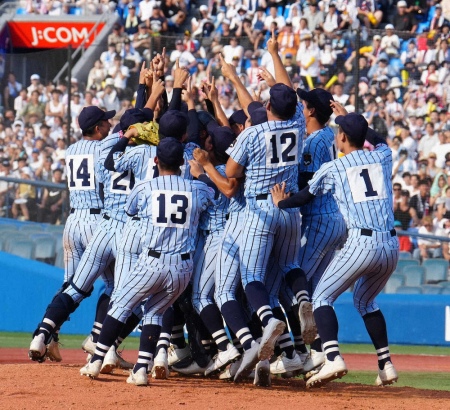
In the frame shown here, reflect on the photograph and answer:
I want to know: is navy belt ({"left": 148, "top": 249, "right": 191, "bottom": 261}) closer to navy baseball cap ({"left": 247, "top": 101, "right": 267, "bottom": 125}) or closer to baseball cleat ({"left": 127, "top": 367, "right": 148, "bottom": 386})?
baseball cleat ({"left": 127, "top": 367, "right": 148, "bottom": 386})

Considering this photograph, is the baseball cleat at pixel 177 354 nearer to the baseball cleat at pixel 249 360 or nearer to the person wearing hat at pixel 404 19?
the baseball cleat at pixel 249 360

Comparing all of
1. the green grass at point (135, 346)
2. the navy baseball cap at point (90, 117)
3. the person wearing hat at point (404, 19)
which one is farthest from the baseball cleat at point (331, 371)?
the person wearing hat at point (404, 19)

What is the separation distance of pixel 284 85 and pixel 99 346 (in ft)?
7.83

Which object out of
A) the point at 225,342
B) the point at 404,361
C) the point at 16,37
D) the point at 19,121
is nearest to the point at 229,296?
the point at 225,342

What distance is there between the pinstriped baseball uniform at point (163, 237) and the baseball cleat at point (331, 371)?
116 centimetres

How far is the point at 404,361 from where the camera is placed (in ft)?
37.3

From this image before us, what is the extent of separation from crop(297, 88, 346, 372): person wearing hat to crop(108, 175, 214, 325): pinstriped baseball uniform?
108 cm

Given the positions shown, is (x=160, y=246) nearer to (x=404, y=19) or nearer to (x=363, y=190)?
(x=363, y=190)

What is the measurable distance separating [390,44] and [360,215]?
706 centimetres

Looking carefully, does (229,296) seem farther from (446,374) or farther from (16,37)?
(16,37)

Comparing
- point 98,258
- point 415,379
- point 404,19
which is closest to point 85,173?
point 98,258

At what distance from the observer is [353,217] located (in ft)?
23.7

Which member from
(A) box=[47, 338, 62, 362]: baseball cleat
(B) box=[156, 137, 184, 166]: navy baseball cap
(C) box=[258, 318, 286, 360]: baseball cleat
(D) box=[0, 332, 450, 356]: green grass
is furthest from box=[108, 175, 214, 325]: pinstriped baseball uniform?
(D) box=[0, 332, 450, 356]: green grass

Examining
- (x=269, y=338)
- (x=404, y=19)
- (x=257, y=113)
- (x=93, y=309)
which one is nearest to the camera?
(x=269, y=338)
